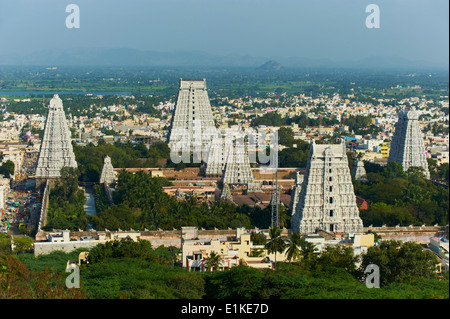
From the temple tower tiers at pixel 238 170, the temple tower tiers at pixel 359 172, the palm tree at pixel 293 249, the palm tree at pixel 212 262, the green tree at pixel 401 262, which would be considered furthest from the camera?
the temple tower tiers at pixel 359 172

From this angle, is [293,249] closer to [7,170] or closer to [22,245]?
[22,245]

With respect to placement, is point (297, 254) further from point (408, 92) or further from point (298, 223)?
point (408, 92)

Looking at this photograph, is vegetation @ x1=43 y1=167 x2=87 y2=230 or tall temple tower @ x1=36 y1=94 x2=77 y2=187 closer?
vegetation @ x1=43 y1=167 x2=87 y2=230

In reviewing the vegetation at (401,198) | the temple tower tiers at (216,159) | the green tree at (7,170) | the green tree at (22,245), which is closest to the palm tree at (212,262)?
the green tree at (22,245)

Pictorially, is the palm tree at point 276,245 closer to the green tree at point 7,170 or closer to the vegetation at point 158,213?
the vegetation at point 158,213

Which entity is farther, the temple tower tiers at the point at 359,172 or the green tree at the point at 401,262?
the temple tower tiers at the point at 359,172

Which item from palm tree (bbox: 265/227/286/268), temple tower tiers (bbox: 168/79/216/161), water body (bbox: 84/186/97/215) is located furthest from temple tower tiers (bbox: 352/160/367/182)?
palm tree (bbox: 265/227/286/268)

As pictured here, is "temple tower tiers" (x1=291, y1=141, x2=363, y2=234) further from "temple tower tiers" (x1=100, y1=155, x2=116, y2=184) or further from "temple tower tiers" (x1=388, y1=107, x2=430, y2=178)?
"temple tower tiers" (x1=100, y1=155, x2=116, y2=184)
